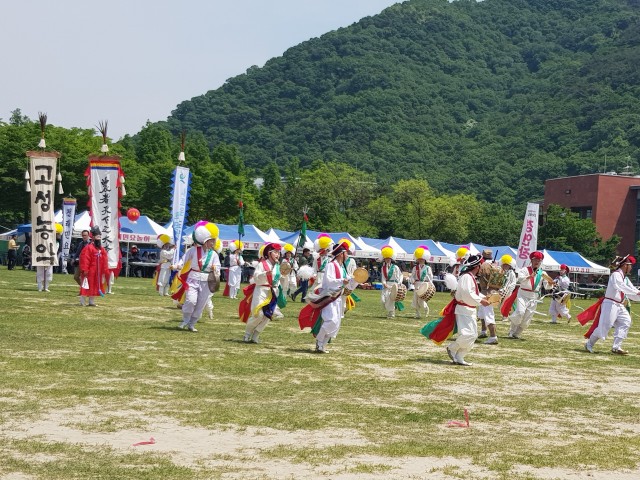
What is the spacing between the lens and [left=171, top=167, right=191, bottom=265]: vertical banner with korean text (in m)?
28.3

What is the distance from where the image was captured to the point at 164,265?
29203 millimetres

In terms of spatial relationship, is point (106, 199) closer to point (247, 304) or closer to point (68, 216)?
point (247, 304)


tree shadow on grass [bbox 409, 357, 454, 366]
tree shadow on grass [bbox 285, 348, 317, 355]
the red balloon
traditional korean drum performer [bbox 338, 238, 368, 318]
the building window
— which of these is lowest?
tree shadow on grass [bbox 409, 357, 454, 366]

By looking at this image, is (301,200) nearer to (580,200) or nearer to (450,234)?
(450,234)

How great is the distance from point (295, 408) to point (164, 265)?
785 inches

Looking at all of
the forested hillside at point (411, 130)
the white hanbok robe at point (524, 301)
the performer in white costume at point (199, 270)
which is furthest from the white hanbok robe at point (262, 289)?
the forested hillside at point (411, 130)

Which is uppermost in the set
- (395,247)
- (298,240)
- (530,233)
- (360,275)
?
(530,233)

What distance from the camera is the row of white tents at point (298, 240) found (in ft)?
145

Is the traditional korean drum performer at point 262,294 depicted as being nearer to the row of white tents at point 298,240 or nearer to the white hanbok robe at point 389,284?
the white hanbok robe at point 389,284

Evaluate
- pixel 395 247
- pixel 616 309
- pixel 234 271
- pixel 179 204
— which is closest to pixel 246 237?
pixel 395 247

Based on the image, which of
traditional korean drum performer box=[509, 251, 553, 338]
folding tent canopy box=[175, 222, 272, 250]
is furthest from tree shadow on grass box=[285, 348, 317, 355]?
folding tent canopy box=[175, 222, 272, 250]

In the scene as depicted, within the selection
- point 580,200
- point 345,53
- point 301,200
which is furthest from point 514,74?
point 301,200

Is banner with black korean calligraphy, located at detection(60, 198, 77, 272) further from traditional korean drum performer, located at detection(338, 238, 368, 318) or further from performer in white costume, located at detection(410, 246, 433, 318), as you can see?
traditional korean drum performer, located at detection(338, 238, 368, 318)

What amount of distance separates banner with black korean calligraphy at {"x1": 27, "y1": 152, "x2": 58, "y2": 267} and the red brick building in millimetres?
60255
